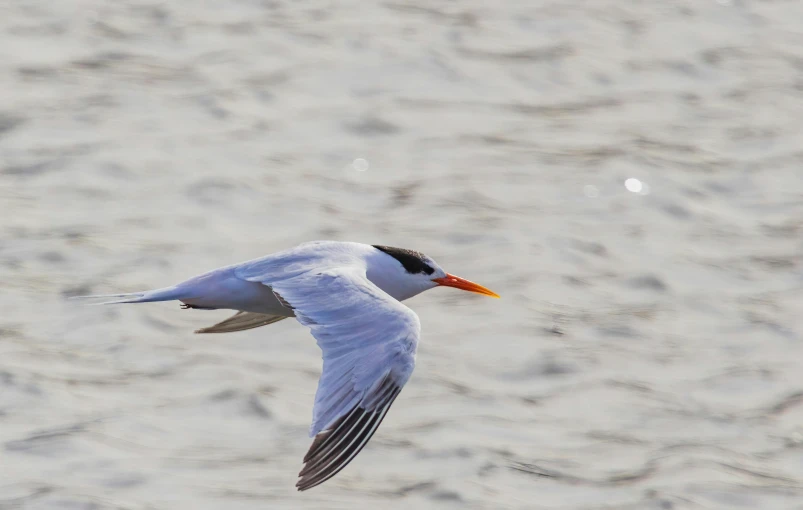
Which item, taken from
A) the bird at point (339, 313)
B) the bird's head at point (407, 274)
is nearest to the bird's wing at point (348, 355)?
the bird at point (339, 313)

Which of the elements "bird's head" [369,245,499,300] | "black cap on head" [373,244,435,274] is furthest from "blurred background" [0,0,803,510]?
"black cap on head" [373,244,435,274]

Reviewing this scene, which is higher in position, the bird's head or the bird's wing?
the bird's wing

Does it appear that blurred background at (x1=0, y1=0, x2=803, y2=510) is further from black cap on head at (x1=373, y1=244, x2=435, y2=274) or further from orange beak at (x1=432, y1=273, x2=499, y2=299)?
black cap on head at (x1=373, y1=244, x2=435, y2=274)

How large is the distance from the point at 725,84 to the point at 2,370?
26.6 ft

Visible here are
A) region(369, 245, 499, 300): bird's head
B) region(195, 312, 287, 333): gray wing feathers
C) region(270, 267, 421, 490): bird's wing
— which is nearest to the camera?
region(270, 267, 421, 490): bird's wing

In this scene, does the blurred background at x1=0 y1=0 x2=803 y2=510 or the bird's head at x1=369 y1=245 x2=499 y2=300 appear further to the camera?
the blurred background at x1=0 y1=0 x2=803 y2=510

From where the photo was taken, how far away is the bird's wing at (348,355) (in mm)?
6031

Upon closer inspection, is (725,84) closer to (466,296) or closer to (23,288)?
(466,296)

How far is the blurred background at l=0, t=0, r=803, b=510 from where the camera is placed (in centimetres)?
930

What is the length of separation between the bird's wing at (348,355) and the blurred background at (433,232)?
88.5 inches

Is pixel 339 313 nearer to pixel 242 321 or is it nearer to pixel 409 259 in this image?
pixel 409 259

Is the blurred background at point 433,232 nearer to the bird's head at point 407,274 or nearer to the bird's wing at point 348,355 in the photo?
the bird's head at point 407,274

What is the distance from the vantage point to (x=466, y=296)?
36.9ft

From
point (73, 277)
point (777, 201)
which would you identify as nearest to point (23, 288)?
point (73, 277)
